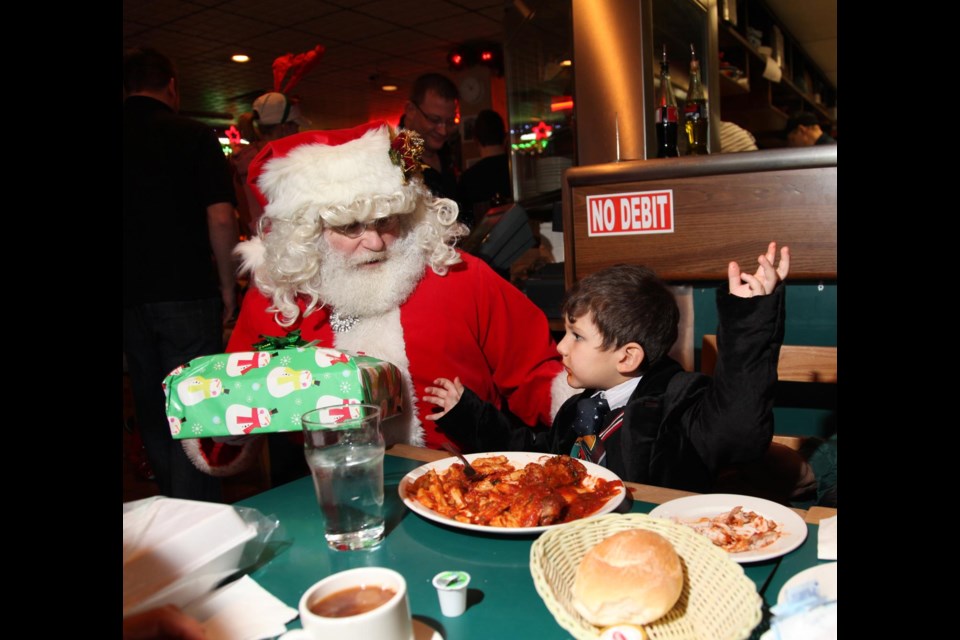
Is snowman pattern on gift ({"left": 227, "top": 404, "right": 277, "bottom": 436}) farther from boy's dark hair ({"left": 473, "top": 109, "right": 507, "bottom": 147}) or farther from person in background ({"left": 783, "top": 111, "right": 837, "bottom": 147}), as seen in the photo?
person in background ({"left": 783, "top": 111, "right": 837, "bottom": 147})

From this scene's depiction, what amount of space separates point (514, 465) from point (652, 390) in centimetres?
37

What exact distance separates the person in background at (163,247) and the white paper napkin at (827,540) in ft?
7.79

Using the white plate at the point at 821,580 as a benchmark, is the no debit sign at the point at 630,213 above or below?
above

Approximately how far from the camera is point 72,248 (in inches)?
21.6

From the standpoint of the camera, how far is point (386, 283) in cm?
199

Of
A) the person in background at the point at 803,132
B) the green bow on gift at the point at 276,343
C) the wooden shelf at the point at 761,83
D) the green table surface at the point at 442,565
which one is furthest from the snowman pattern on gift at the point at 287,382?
the person in background at the point at 803,132

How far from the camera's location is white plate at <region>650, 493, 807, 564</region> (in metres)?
0.95

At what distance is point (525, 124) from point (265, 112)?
1.53 meters

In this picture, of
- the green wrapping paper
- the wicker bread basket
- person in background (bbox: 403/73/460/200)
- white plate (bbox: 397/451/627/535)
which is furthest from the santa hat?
person in background (bbox: 403/73/460/200)

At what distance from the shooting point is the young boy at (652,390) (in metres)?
1.26

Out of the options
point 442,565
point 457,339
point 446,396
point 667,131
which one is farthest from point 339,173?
point 442,565

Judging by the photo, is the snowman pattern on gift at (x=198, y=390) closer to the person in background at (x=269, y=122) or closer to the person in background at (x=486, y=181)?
the person in background at (x=269, y=122)
